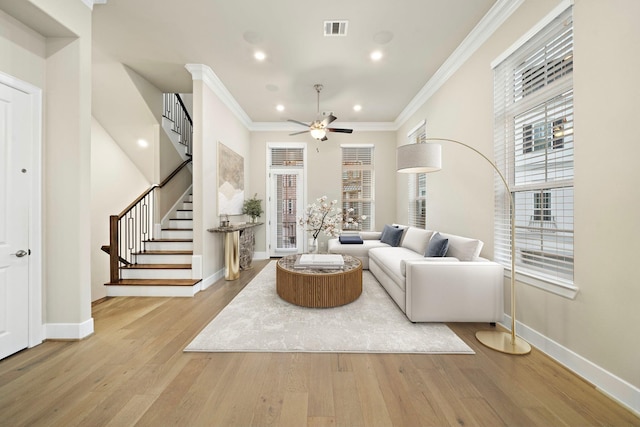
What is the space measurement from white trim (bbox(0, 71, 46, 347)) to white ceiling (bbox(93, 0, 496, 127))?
137 centimetres

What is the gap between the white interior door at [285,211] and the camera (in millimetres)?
6586

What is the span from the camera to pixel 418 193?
5359 mm

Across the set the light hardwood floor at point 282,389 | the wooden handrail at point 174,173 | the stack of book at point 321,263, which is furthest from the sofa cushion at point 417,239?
the wooden handrail at point 174,173

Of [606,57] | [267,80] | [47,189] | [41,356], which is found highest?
[267,80]

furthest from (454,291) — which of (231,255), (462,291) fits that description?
(231,255)

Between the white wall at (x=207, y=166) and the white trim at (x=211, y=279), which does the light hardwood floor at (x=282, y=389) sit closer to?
the white trim at (x=211, y=279)

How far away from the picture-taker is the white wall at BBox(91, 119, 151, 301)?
453 cm

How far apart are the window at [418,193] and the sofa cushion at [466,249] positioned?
1725 millimetres

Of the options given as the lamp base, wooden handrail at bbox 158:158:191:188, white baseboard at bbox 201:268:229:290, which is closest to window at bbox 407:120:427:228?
the lamp base

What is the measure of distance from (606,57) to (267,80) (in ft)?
13.1

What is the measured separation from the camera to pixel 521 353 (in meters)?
2.14

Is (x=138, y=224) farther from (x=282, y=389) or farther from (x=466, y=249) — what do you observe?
(x=466, y=249)

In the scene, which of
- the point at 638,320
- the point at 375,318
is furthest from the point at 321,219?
the point at 638,320

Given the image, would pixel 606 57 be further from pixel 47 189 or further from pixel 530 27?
pixel 47 189
